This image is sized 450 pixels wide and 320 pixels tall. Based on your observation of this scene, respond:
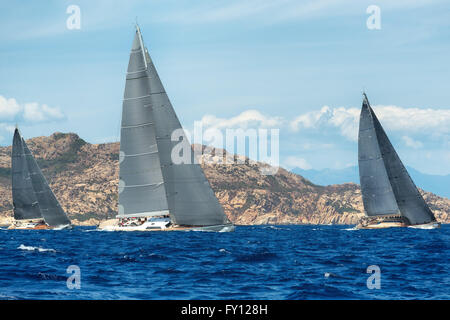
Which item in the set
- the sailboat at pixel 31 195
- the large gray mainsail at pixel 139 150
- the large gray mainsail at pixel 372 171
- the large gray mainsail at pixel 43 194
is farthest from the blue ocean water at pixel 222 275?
the sailboat at pixel 31 195

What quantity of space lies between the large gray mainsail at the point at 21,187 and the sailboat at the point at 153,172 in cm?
3672

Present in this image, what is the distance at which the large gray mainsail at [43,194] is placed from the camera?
323 feet

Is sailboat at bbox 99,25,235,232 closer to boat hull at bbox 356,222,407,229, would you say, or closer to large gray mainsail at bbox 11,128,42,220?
boat hull at bbox 356,222,407,229

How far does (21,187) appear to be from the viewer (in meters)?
103

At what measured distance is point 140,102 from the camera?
213 feet

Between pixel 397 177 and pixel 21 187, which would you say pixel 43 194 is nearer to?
pixel 21 187

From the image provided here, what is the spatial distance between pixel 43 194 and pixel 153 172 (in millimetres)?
40034

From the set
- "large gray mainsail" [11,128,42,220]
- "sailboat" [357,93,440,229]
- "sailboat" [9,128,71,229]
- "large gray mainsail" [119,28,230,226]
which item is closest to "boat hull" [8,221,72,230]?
"sailboat" [9,128,71,229]

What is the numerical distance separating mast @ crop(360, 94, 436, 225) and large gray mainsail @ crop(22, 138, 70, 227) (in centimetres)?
5267

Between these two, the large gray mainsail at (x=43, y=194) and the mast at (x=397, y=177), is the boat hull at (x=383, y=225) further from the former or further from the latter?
the large gray mainsail at (x=43, y=194)

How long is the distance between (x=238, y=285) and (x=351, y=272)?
22.8 feet

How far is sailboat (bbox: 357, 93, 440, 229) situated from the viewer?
8144 cm

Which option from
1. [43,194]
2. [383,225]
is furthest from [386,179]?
[43,194]
